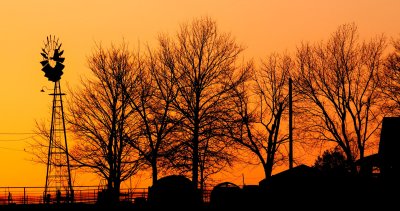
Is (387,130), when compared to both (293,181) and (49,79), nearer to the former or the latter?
(293,181)

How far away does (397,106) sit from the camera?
236 ft

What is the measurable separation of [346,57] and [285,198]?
23.9m

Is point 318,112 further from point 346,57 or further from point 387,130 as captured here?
point 387,130

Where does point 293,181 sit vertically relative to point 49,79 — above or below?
below

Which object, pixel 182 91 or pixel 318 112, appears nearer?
pixel 182 91

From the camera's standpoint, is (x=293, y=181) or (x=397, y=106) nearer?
(x=293, y=181)


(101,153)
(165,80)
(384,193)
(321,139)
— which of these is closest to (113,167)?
(101,153)

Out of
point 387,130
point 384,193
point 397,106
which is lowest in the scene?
point 384,193

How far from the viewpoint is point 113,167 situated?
237ft

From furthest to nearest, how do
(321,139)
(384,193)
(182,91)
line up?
(321,139) → (182,91) → (384,193)

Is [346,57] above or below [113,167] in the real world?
above

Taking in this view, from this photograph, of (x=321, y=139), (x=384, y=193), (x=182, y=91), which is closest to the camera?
(x=384, y=193)

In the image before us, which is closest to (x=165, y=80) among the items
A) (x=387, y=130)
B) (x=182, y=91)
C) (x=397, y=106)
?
(x=182, y=91)

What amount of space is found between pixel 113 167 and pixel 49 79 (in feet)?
30.8
